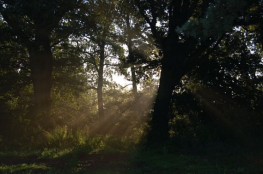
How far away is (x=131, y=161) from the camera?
962 cm

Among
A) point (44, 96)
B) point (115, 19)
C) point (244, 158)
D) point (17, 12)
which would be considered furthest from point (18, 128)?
point (244, 158)

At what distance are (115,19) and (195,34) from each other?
944cm

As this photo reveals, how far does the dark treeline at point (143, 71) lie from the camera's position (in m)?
14.1

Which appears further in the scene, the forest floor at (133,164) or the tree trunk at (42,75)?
the tree trunk at (42,75)

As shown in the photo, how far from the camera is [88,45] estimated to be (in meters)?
23.3

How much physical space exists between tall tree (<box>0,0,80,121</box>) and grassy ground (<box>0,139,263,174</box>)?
20.3ft

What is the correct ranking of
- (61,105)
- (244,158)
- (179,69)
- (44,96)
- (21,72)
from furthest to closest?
(61,105)
(21,72)
(44,96)
(179,69)
(244,158)

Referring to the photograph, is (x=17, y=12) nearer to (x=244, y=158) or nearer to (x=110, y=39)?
(x=110, y=39)

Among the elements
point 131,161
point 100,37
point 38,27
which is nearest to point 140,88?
point 100,37

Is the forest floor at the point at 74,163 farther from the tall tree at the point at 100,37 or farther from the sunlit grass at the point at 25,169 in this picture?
the tall tree at the point at 100,37

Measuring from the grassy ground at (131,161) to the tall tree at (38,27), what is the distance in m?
6.20

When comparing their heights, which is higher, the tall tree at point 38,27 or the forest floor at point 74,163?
the tall tree at point 38,27

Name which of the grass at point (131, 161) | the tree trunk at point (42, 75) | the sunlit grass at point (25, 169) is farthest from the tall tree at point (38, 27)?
the sunlit grass at point (25, 169)

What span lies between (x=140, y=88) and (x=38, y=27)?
9.81 meters
